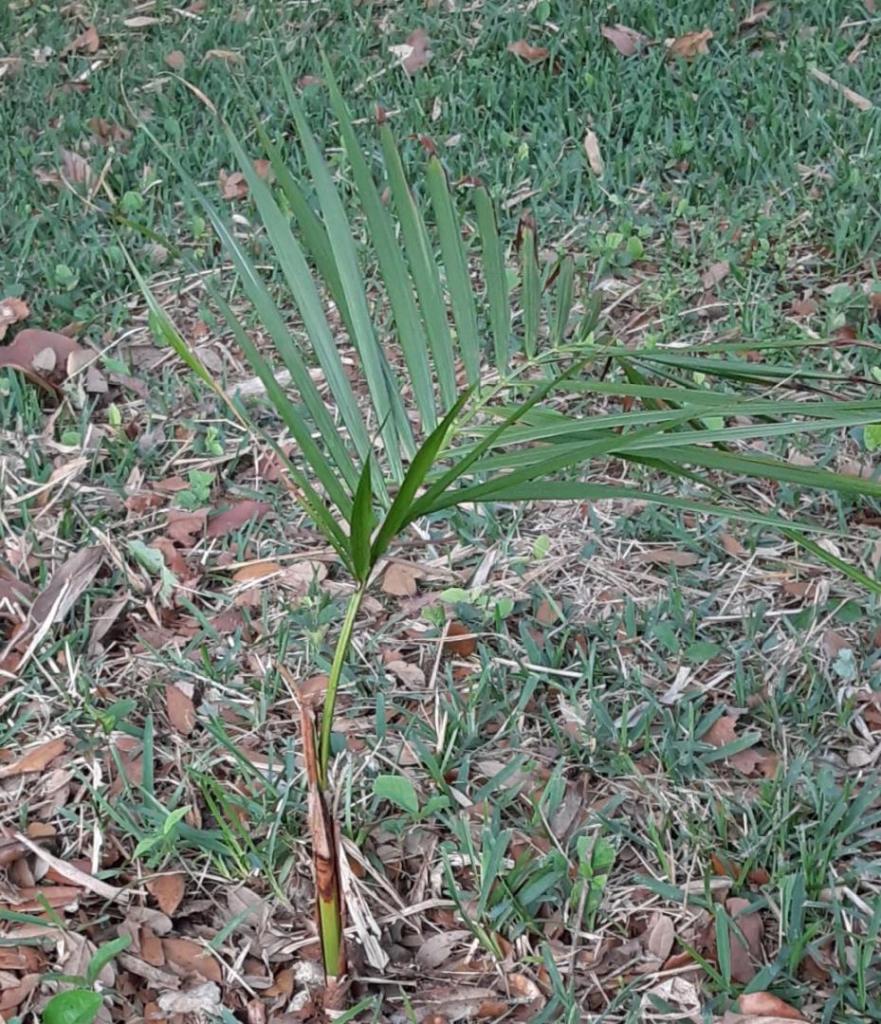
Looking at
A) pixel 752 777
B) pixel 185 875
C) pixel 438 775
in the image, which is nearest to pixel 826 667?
pixel 752 777

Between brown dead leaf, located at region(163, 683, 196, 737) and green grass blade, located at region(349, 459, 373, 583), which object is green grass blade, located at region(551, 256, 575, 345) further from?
brown dead leaf, located at region(163, 683, 196, 737)

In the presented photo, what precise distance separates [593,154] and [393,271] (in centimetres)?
180

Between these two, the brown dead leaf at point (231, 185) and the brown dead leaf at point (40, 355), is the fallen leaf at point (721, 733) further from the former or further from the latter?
the brown dead leaf at point (231, 185)

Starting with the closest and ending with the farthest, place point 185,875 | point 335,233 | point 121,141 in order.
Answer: point 335,233 < point 185,875 < point 121,141

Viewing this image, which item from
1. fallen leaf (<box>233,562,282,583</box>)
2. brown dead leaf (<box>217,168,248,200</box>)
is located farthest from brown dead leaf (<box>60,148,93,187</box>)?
fallen leaf (<box>233,562,282,583</box>)

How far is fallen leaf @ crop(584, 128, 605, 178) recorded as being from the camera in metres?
2.68

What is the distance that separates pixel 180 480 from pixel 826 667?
1034mm

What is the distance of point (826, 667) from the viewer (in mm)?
1539

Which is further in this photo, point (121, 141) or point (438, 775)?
point (121, 141)

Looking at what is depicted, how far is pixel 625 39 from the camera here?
3090 mm

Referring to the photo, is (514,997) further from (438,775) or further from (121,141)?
(121,141)

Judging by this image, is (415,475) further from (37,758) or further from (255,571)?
(255,571)

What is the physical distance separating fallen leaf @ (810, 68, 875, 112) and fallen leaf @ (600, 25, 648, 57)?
0.46 metres

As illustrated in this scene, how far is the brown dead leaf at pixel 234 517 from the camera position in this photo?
5.93 ft
